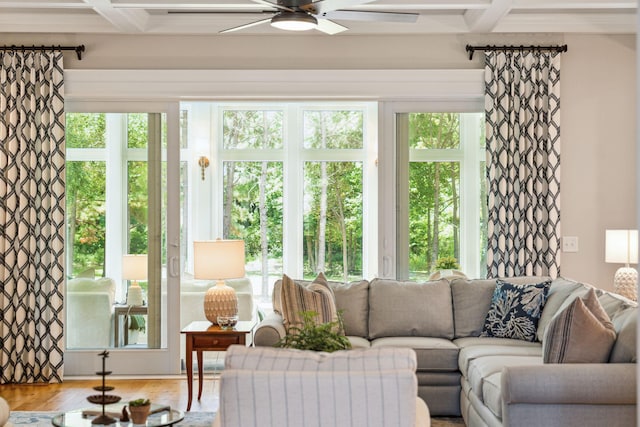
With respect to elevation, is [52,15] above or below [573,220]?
above

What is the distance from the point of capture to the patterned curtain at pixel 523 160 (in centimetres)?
634

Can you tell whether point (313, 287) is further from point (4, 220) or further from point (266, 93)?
point (4, 220)

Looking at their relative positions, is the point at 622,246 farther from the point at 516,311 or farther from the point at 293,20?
the point at 293,20

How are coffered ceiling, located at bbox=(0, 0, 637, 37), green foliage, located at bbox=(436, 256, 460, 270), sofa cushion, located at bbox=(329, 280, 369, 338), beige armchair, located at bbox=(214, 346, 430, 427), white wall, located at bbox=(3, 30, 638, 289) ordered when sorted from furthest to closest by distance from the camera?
green foliage, located at bbox=(436, 256, 460, 270) < white wall, located at bbox=(3, 30, 638, 289) < coffered ceiling, located at bbox=(0, 0, 637, 37) < sofa cushion, located at bbox=(329, 280, 369, 338) < beige armchair, located at bbox=(214, 346, 430, 427)

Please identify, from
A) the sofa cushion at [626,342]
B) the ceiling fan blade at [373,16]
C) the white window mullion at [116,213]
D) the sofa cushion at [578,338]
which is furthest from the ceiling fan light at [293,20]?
the white window mullion at [116,213]

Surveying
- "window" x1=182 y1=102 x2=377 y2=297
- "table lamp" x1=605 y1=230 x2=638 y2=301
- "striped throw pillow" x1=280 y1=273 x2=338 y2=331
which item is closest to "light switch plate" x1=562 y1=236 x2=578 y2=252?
"table lamp" x1=605 y1=230 x2=638 y2=301

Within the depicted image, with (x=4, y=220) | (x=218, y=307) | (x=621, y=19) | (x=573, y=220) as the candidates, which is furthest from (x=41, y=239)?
(x=621, y=19)

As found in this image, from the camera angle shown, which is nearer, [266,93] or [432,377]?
[432,377]

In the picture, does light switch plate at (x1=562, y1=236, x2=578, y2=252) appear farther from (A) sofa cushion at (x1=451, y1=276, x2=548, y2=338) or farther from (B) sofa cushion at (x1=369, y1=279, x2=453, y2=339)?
(B) sofa cushion at (x1=369, y1=279, x2=453, y2=339)

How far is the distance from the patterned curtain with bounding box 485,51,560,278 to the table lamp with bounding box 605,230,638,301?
424 mm

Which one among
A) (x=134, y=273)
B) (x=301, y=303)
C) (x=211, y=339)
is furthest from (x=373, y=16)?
(x=134, y=273)

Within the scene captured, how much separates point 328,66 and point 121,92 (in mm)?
1669

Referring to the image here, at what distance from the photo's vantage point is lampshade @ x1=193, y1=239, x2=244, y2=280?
556 centimetres

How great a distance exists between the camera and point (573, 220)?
253 inches
